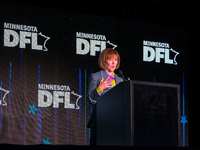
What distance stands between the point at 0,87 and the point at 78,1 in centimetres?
177

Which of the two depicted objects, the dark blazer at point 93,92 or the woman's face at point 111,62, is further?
the woman's face at point 111,62

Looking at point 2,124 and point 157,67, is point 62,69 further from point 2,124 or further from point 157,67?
point 157,67

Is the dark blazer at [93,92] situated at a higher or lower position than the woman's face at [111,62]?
lower

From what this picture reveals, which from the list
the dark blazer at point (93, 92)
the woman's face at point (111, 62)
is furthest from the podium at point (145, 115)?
the woman's face at point (111, 62)

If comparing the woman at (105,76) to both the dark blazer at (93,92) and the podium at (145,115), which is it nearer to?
the dark blazer at (93,92)

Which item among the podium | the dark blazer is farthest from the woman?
the podium

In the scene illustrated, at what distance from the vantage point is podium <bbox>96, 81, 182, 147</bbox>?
199 centimetres

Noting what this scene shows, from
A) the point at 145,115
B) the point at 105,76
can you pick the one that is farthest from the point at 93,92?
the point at 145,115

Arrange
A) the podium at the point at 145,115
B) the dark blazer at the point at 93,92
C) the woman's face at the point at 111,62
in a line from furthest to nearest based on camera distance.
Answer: the woman's face at the point at 111,62 → the dark blazer at the point at 93,92 → the podium at the point at 145,115

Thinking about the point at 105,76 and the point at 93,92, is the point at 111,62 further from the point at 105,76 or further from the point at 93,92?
the point at 93,92

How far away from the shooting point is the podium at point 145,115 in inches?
78.4

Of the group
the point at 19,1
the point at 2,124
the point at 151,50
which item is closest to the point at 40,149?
the point at 2,124

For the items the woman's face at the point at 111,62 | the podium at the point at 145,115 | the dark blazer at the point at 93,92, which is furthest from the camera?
the woman's face at the point at 111,62

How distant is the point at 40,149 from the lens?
155 cm
